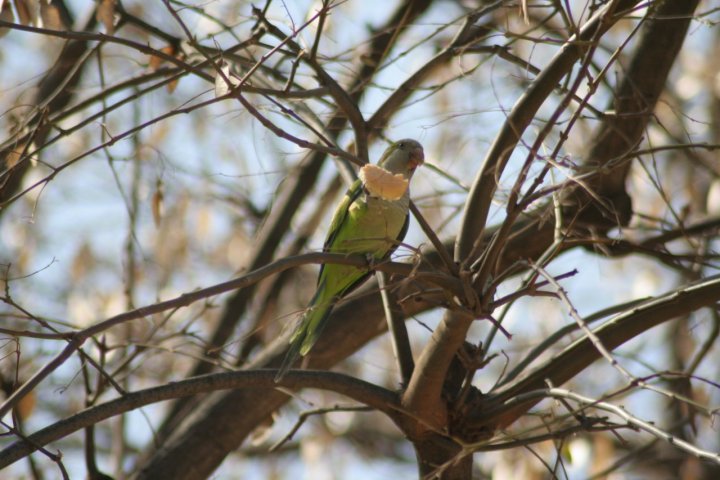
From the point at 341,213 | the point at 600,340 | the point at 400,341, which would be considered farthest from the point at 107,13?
the point at 600,340

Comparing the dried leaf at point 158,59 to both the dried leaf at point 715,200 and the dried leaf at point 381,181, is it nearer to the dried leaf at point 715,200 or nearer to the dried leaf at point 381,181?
the dried leaf at point 381,181

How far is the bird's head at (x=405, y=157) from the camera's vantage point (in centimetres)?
428

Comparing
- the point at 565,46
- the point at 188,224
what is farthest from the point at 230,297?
the point at 565,46

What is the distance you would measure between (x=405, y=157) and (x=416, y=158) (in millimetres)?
122

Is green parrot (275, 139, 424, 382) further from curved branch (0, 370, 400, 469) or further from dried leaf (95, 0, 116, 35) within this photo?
dried leaf (95, 0, 116, 35)

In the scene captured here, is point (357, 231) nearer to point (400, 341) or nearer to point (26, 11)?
point (400, 341)

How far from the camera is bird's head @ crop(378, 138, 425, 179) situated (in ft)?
14.0

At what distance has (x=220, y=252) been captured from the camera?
24.4ft

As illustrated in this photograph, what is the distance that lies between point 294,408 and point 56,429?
14.2 ft

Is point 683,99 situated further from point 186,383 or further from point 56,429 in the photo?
point 56,429

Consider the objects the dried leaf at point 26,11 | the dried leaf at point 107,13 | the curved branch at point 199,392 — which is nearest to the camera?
the curved branch at point 199,392

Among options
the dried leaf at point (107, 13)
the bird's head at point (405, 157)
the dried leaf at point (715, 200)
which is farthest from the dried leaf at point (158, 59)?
the dried leaf at point (715, 200)

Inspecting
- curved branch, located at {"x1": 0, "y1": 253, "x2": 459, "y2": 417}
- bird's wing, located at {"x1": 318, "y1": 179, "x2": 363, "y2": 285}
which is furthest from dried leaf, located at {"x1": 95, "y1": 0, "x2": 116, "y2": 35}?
curved branch, located at {"x1": 0, "y1": 253, "x2": 459, "y2": 417}

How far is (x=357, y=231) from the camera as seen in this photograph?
13.3ft
